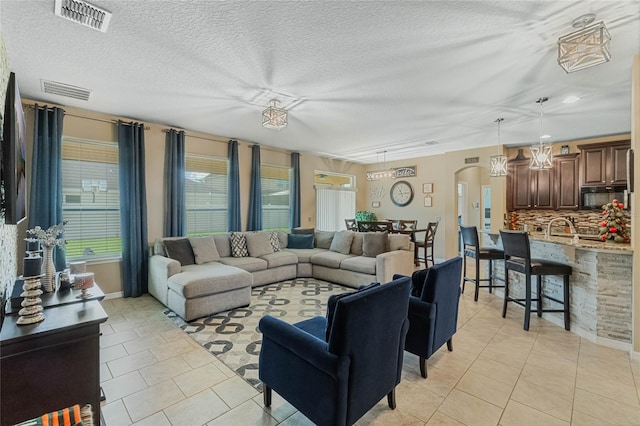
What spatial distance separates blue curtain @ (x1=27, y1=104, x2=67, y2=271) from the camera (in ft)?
11.8

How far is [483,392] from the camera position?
214 centimetres

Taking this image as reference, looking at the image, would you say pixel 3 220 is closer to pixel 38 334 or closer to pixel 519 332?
pixel 38 334

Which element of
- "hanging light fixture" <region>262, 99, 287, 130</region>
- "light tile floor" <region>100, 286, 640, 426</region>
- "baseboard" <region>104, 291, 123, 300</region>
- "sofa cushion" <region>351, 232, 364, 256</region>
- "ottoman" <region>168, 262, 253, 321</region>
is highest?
"hanging light fixture" <region>262, 99, 287, 130</region>

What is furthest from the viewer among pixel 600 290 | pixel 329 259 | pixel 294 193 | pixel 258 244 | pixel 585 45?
pixel 294 193

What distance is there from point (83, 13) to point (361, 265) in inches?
167

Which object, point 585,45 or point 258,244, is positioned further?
point 258,244

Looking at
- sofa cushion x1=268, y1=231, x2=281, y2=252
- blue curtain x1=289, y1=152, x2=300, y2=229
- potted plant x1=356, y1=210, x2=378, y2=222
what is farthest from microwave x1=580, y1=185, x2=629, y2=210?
sofa cushion x1=268, y1=231, x2=281, y2=252

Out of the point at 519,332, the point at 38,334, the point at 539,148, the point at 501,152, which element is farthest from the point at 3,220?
the point at 501,152

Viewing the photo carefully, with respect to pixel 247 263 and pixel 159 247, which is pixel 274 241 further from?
pixel 159 247

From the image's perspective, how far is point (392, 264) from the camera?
15.3 feet

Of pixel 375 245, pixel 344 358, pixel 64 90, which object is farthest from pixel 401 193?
pixel 64 90

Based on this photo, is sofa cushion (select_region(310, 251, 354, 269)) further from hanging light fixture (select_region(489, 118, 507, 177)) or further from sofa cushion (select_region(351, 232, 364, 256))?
hanging light fixture (select_region(489, 118, 507, 177))

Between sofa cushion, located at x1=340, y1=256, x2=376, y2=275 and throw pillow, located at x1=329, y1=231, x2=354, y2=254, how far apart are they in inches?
18.8

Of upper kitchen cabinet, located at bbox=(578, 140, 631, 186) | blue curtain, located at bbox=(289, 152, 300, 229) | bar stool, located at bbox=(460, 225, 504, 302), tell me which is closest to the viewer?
bar stool, located at bbox=(460, 225, 504, 302)
